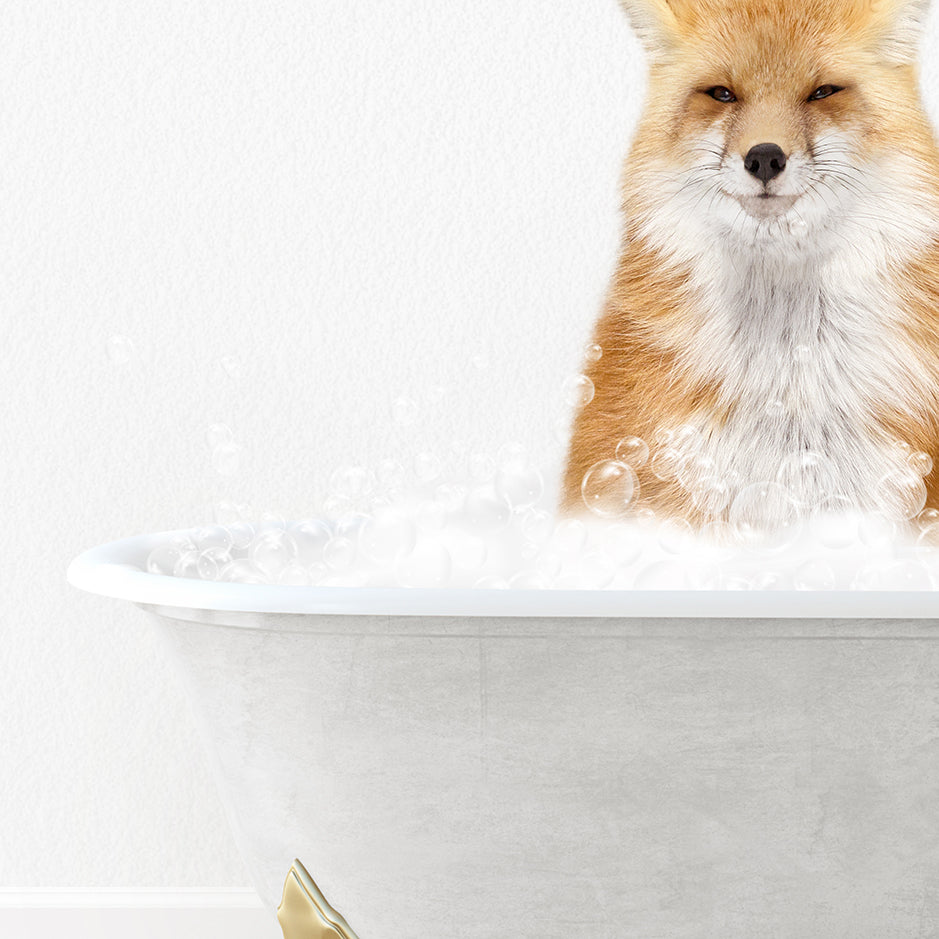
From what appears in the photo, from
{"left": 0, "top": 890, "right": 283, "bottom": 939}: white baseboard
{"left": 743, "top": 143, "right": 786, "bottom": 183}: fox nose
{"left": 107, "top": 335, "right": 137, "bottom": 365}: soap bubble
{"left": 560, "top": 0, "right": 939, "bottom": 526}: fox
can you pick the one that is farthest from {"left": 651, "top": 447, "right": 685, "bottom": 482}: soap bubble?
{"left": 0, "top": 890, "right": 283, "bottom": 939}: white baseboard

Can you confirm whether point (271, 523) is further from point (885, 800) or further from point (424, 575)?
point (885, 800)

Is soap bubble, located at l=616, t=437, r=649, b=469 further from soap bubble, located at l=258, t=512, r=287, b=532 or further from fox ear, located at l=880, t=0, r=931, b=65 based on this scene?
fox ear, located at l=880, t=0, r=931, b=65

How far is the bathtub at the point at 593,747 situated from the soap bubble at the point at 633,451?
0.44 metres

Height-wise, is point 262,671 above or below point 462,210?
below

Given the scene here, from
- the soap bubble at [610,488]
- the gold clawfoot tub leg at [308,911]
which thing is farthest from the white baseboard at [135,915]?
the soap bubble at [610,488]

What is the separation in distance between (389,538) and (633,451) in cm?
35

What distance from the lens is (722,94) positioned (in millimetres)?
1250

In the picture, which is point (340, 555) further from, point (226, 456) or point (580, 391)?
point (580, 391)

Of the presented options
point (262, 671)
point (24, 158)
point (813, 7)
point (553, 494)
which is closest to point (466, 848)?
point (262, 671)

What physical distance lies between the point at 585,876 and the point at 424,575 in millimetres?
352

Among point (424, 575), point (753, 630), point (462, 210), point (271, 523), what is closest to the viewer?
point (753, 630)

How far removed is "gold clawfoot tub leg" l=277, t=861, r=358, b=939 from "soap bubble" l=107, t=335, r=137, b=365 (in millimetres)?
810

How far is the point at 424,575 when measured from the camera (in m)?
1.10

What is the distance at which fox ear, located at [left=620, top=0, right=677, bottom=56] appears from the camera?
1300 millimetres
